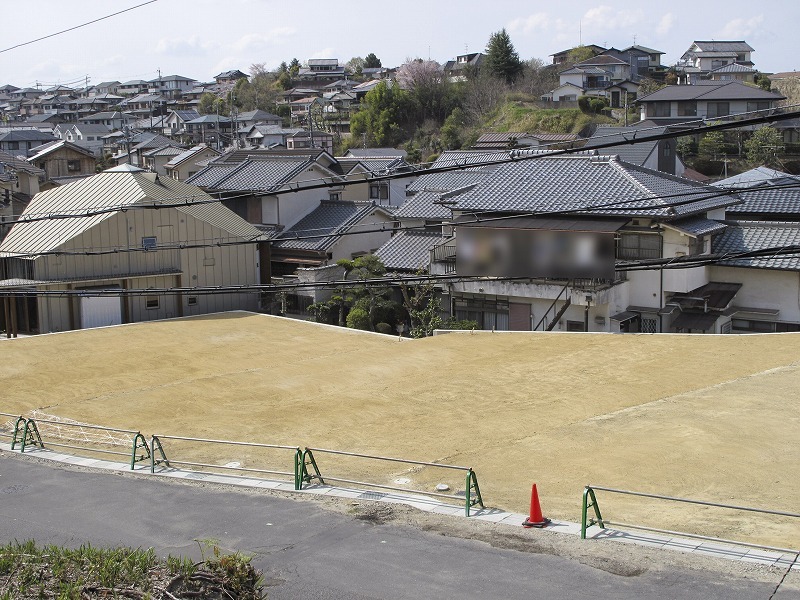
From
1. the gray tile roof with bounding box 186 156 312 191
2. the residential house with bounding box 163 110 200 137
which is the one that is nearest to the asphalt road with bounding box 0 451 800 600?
the gray tile roof with bounding box 186 156 312 191

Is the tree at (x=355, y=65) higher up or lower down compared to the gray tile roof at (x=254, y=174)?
higher up

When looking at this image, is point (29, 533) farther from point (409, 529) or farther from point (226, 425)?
point (226, 425)

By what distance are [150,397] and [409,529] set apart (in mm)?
8389

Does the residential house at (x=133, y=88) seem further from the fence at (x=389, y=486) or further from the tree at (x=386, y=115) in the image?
the fence at (x=389, y=486)

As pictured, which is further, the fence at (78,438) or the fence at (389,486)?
the fence at (78,438)

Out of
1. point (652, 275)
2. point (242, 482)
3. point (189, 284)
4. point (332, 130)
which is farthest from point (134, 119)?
point (242, 482)

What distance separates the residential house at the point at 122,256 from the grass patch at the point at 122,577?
15729mm

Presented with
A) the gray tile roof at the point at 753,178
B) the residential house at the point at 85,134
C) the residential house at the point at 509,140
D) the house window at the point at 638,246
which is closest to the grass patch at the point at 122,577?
the house window at the point at 638,246

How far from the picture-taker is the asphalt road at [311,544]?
6.59m

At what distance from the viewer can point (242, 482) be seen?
989 cm

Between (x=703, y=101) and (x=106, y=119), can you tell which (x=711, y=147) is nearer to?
(x=703, y=101)

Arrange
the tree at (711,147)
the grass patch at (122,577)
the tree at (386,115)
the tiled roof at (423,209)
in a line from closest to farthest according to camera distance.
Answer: the grass patch at (122,577), the tiled roof at (423,209), the tree at (711,147), the tree at (386,115)

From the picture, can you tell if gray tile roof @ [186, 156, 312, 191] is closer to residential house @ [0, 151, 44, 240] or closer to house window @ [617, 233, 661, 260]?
residential house @ [0, 151, 44, 240]

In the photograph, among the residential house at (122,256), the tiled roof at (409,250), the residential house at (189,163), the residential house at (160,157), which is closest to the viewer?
the residential house at (122,256)
